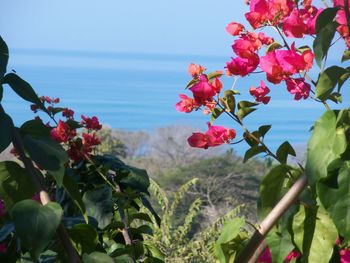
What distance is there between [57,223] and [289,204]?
10.8 inches

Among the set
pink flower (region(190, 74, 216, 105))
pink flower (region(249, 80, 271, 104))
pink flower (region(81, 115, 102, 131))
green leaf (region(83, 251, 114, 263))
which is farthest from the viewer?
pink flower (region(81, 115, 102, 131))

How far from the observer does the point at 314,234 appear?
92 centimetres

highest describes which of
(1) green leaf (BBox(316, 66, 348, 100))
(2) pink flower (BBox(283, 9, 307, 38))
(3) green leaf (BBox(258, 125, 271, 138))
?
(2) pink flower (BBox(283, 9, 307, 38))

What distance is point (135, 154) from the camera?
14.4 m

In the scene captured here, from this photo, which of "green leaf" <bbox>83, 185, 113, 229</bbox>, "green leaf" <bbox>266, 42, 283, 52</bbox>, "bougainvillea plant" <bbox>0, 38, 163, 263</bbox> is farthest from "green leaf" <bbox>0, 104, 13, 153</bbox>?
"green leaf" <bbox>83, 185, 113, 229</bbox>

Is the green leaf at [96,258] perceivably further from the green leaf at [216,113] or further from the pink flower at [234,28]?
the pink flower at [234,28]

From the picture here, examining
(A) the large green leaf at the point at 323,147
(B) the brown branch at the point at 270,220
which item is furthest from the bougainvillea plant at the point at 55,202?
(A) the large green leaf at the point at 323,147

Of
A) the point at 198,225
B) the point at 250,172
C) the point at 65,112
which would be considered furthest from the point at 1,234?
the point at 250,172

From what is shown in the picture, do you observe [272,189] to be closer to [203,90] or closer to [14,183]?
[203,90]

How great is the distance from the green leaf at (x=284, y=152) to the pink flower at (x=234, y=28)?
8.9 inches

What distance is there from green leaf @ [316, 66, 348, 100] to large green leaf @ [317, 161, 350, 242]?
9 cm

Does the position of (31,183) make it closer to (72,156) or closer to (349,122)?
(349,122)

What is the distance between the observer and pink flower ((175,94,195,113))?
1.15m

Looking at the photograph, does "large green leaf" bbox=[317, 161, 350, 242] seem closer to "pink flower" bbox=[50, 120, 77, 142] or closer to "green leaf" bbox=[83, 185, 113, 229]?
"green leaf" bbox=[83, 185, 113, 229]
